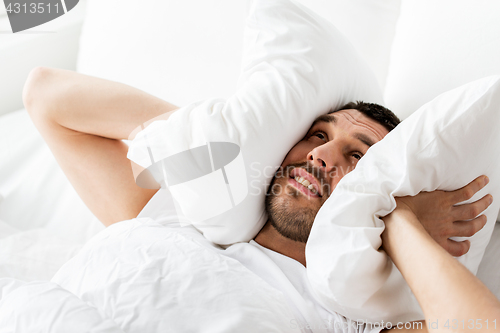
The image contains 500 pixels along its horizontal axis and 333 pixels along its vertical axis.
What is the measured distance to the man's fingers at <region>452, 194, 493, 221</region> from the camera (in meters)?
0.72

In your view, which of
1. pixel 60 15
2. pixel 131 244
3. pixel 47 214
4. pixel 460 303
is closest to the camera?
pixel 460 303

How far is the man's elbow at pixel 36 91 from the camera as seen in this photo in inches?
37.7

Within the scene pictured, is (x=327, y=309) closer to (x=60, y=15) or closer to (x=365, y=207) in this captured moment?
(x=365, y=207)

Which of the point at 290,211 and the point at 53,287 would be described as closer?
the point at 53,287

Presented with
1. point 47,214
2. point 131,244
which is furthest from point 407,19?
point 47,214

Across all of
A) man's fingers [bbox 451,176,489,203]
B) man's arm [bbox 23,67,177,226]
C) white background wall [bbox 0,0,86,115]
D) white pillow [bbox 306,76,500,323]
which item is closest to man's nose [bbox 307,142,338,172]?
white pillow [bbox 306,76,500,323]

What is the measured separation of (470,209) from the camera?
73 cm

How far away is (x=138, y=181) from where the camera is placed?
1023mm

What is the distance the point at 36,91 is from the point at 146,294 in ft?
2.15

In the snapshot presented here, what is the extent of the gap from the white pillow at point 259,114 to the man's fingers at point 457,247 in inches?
15.9

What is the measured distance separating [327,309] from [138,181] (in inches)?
23.8

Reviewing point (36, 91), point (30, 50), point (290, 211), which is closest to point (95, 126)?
point (36, 91)

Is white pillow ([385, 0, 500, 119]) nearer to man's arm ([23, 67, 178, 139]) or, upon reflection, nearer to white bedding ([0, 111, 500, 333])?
white bedding ([0, 111, 500, 333])

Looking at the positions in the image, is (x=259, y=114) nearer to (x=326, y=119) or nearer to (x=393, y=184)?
(x=326, y=119)
